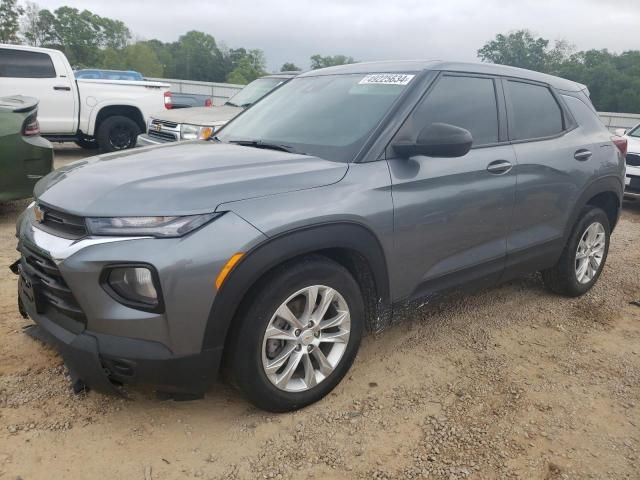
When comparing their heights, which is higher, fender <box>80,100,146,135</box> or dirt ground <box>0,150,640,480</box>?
fender <box>80,100,146,135</box>

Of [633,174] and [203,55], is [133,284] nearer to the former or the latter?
[633,174]

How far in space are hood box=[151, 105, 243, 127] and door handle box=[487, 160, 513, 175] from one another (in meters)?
4.60

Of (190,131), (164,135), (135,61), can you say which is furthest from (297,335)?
(135,61)

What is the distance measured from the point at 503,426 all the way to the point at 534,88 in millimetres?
2460

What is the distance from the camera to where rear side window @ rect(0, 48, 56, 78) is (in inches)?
356

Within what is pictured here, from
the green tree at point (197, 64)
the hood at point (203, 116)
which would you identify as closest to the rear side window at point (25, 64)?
the hood at point (203, 116)

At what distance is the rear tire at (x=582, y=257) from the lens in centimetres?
416

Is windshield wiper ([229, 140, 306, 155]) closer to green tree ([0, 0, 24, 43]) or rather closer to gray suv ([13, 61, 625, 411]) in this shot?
gray suv ([13, 61, 625, 411])

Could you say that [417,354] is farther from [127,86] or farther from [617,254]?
[127,86]

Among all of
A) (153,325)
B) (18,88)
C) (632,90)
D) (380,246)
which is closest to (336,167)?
(380,246)

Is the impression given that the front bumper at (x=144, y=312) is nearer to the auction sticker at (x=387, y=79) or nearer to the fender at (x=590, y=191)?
the auction sticker at (x=387, y=79)

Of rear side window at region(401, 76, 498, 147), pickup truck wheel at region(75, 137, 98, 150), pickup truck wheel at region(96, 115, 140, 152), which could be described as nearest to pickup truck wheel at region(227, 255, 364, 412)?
rear side window at region(401, 76, 498, 147)

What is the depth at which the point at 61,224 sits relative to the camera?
2.39m

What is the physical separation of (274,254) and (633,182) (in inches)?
306
